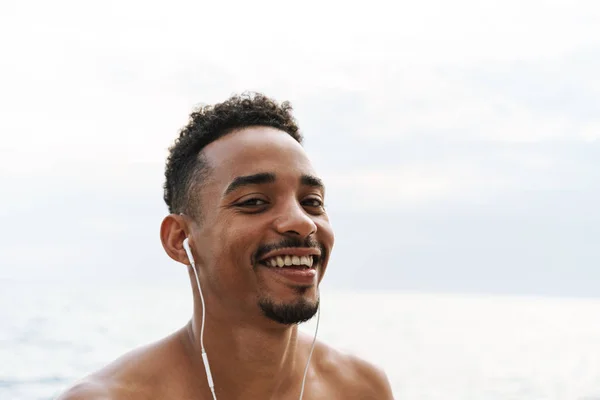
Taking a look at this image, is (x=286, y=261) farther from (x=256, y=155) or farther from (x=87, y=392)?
(x=87, y=392)

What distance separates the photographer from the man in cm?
296

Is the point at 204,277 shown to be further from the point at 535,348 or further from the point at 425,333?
the point at 425,333

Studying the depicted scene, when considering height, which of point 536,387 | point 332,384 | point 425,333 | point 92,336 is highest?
point 425,333

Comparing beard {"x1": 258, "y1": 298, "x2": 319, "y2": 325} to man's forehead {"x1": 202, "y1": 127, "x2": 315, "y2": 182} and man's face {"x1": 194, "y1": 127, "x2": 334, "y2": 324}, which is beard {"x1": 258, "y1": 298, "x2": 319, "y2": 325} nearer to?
man's face {"x1": 194, "y1": 127, "x2": 334, "y2": 324}

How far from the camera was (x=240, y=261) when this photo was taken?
2986 millimetres

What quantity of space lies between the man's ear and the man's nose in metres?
0.56

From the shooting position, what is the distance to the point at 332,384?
3.63 meters

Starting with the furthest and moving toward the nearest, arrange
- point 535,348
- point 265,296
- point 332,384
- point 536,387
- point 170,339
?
point 535,348
point 536,387
point 332,384
point 170,339
point 265,296

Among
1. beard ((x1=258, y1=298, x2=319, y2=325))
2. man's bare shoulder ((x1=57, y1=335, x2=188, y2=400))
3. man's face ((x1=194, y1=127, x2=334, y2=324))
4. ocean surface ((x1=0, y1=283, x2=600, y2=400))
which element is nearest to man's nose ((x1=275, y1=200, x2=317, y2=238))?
man's face ((x1=194, y1=127, x2=334, y2=324))

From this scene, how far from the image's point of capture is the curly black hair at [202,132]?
3.37 meters

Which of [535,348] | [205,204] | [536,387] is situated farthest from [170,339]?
[535,348]

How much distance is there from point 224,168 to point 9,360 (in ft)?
41.0

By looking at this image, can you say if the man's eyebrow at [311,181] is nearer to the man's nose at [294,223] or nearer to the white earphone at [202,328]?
the man's nose at [294,223]

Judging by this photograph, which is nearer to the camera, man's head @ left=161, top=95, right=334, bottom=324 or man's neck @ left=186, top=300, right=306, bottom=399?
man's head @ left=161, top=95, right=334, bottom=324
